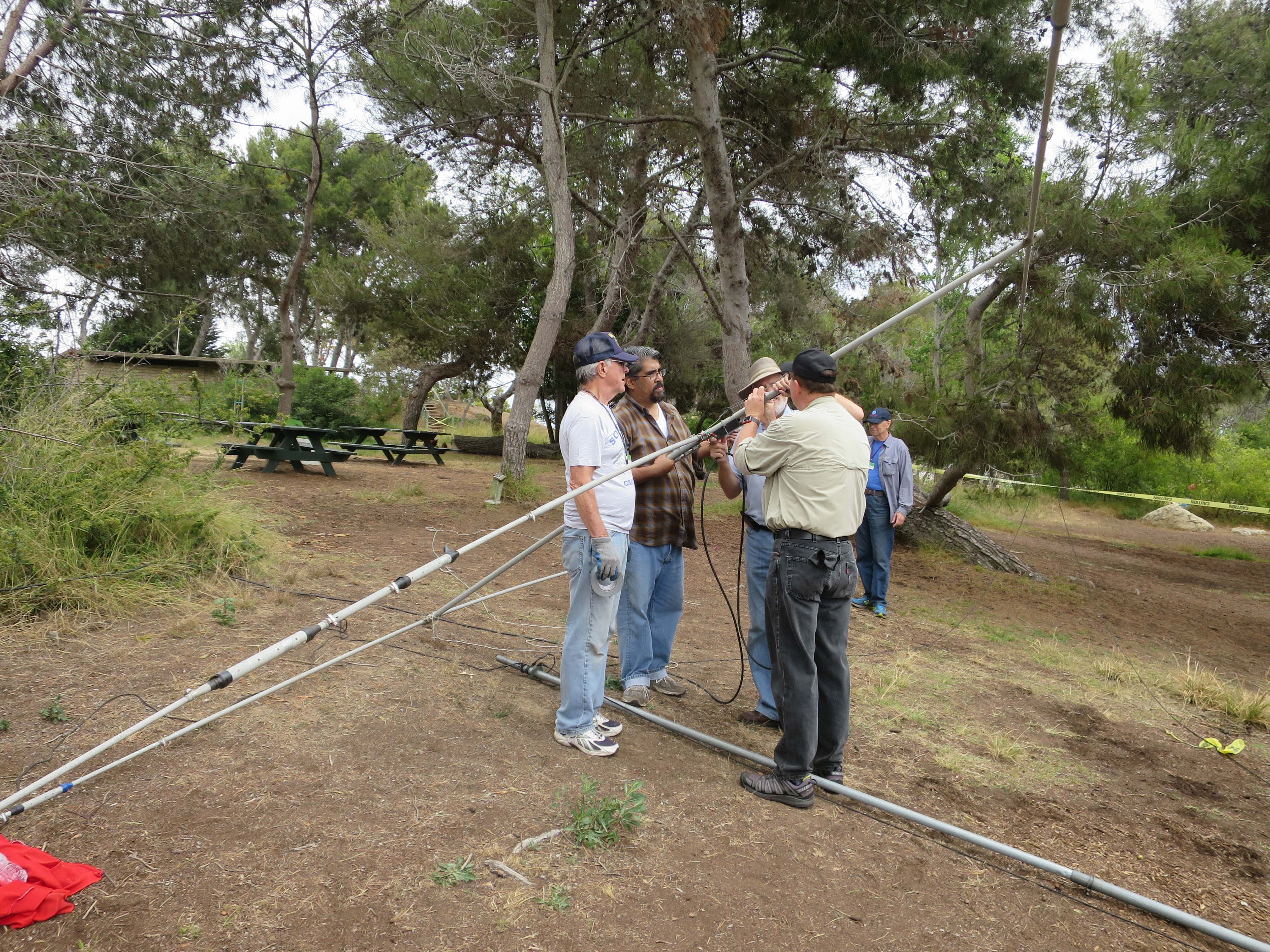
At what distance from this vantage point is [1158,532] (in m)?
17.3

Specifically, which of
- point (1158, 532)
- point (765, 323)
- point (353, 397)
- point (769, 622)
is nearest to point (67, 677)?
point (769, 622)

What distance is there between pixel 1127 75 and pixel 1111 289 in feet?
6.65

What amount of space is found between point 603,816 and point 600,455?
1418 mm

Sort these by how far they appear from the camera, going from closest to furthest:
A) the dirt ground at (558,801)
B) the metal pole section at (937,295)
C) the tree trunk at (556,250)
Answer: the dirt ground at (558,801)
the metal pole section at (937,295)
the tree trunk at (556,250)

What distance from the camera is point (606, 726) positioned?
11.8 ft

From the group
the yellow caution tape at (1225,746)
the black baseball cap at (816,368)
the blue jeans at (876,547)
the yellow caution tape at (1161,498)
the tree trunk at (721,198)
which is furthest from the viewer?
the yellow caution tape at (1161,498)

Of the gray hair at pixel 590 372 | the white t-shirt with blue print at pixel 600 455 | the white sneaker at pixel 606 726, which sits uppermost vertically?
the gray hair at pixel 590 372

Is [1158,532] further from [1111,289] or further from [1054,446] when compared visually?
[1111,289]

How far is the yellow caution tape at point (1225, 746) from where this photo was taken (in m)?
4.23

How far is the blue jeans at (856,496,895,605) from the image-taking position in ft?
22.0

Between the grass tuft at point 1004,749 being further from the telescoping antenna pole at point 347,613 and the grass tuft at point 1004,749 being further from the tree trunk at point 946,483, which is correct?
the tree trunk at point 946,483

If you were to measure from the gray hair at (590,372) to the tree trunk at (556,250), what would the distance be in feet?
21.3

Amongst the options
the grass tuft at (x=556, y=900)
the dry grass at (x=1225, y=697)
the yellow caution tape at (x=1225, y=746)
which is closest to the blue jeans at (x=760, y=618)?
the grass tuft at (x=556, y=900)

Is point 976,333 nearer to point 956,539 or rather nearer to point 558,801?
point 956,539
